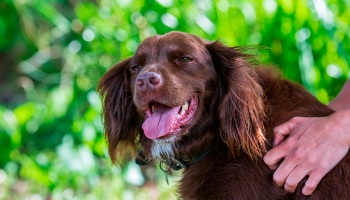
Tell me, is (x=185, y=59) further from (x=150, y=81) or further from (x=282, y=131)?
(x=282, y=131)

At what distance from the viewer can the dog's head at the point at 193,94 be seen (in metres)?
3.21

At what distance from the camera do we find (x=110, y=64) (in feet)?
19.3

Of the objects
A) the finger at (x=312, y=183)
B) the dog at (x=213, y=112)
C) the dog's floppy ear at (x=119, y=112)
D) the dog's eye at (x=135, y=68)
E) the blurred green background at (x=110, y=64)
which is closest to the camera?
the finger at (x=312, y=183)

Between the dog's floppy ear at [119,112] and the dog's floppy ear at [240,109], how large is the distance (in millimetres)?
562

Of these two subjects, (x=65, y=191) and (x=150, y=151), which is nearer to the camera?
(x=150, y=151)

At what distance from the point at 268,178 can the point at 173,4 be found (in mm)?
2806

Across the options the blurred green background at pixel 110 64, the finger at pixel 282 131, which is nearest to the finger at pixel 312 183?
the finger at pixel 282 131

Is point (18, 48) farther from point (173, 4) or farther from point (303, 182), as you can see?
point (303, 182)

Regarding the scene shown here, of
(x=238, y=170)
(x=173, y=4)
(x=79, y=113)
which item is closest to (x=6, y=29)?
(x=79, y=113)

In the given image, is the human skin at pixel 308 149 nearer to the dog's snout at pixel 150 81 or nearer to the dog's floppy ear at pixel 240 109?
the dog's floppy ear at pixel 240 109

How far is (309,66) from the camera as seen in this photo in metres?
5.18

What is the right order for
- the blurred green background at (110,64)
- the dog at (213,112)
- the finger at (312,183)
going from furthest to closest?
1. the blurred green background at (110,64)
2. the dog at (213,112)
3. the finger at (312,183)

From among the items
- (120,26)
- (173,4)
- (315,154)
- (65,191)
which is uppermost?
(315,154)

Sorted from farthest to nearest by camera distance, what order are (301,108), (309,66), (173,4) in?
(173,4)
(309,66)
(301,108)
